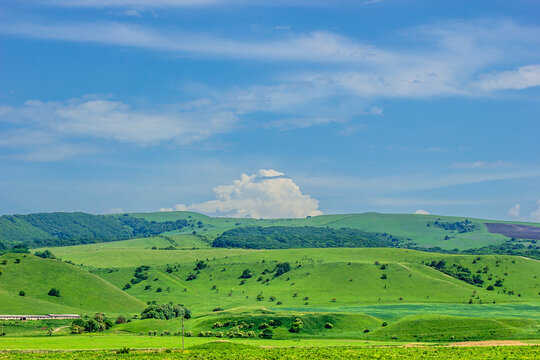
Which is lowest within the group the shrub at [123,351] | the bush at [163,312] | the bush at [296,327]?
the bush at [163,312]

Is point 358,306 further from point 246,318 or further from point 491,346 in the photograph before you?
point 491,346

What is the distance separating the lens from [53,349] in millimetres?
97188

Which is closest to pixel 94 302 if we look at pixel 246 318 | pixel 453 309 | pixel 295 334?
pixel 246 318

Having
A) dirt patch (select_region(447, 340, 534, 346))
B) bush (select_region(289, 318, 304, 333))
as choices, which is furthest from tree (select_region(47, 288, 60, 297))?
dirt patch (select_region(447, 340, 534, 346))

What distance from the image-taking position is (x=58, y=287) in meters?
185

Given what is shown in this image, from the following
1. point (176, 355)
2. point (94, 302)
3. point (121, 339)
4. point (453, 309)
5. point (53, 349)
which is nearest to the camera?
point (176, 355)

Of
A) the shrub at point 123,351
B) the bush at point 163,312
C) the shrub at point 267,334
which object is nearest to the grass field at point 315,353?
the shrub at point 123,351

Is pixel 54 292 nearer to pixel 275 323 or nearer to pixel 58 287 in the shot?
pixel 58 287

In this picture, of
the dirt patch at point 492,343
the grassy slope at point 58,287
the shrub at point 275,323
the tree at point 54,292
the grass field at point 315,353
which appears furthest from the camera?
the tree at point 54,292

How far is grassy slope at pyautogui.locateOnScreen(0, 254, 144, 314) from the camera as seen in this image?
541ft

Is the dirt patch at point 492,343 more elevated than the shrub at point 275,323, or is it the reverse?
the dirt patch at point 492,343

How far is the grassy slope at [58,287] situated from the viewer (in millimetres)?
165000

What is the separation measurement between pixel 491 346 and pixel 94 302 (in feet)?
417

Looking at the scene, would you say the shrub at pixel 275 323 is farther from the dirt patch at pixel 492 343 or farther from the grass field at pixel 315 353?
the dirt patch at pixel 492 343
